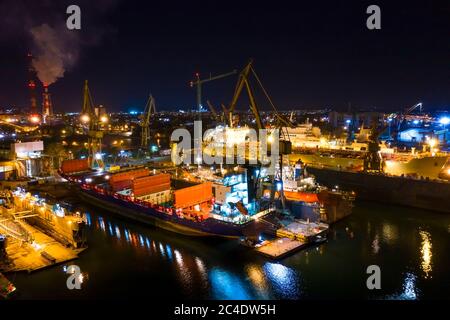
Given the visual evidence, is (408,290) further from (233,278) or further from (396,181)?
(396,181)

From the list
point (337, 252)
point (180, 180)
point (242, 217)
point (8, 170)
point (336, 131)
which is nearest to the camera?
point (337, 252)

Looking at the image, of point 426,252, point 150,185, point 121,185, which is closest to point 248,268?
point 426,252

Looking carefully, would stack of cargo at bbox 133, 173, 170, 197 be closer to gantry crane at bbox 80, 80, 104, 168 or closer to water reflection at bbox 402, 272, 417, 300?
gantry crane at bbox 80, 80, 104, 168

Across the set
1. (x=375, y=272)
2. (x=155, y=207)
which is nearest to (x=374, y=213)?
(x=375, y=272)

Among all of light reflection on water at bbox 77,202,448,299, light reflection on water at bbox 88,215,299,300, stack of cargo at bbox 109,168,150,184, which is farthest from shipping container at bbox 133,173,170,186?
light reflection on water at bbox 88,215,299,300
